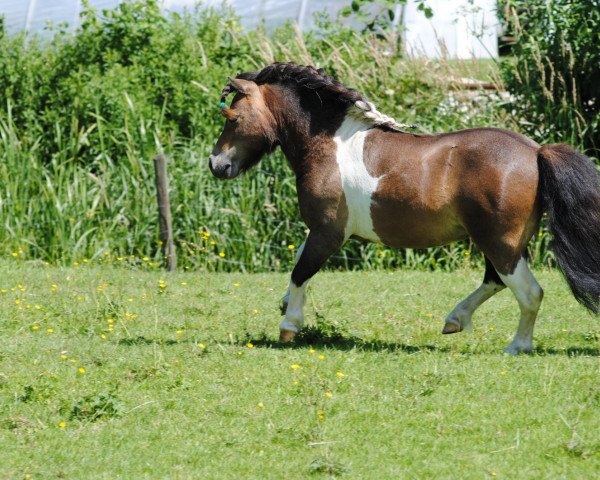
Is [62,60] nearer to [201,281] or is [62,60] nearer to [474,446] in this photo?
[201,281]

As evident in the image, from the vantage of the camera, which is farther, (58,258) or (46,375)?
(58,258)

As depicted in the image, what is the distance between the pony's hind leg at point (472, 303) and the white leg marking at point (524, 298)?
38cm

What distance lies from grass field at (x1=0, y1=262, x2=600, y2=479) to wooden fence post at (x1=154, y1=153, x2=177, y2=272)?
2239 millimetres

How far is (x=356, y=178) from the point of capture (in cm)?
763

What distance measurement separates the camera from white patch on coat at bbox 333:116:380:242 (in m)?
7.61

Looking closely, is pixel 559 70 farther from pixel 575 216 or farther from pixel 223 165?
pixel 223 165

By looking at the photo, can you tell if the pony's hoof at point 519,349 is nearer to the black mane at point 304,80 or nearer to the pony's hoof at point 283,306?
the pony's hoof at point 283,306

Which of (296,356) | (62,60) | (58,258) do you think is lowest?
(58,258)

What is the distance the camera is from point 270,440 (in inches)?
224

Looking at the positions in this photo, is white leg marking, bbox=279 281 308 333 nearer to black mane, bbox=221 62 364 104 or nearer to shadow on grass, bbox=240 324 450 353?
shadow on grass, bbox=240 324 450 353

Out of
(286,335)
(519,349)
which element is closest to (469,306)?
(519,349)

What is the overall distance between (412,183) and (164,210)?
4711mm

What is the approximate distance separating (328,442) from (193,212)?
22.2 ft

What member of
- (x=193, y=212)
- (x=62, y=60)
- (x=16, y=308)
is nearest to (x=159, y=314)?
(x=16, y=308)
